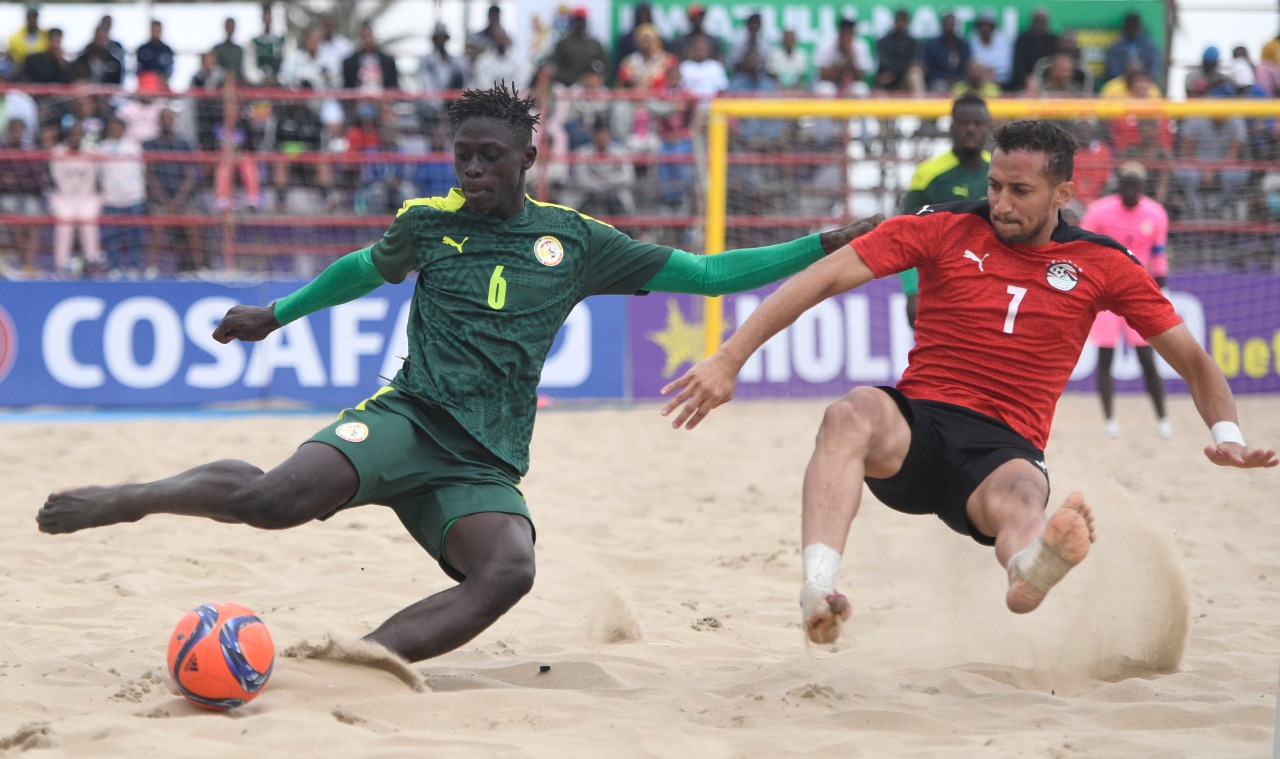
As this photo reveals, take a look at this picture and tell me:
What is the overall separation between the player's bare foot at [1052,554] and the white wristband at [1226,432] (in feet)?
2.59

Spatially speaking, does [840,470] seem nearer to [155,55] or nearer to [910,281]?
[910,281]

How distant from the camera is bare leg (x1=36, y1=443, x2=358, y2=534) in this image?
12.5 feet

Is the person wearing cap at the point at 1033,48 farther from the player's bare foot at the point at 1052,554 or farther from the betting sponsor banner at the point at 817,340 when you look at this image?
the player's bare foot at the point at 1052,554

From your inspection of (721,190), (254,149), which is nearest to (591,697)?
(721,190)

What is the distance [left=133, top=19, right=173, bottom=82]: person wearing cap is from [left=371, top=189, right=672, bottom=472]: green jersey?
35.5 feet

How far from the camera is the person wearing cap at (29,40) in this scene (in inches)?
547

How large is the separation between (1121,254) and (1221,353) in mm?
9615

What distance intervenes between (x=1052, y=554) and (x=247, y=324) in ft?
8.55

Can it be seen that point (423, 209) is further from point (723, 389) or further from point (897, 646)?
point (897, 646)

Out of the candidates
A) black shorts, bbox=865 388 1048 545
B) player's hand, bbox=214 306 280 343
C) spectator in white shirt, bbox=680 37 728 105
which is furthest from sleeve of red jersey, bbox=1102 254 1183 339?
spectator in white shirt, bbox=680 37 728 105

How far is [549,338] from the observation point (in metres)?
4.32

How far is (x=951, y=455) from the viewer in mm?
4164

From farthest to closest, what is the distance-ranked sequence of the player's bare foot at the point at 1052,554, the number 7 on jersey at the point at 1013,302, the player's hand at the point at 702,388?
the number 7 on jersey at the point at 1013,302, the player's hand at the point at 702,388, the player's bare foot at the point at 1052,554

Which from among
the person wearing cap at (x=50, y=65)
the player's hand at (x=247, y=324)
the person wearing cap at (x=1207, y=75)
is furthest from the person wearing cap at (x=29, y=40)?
the person wearing cap at (x=1207, y=75)
